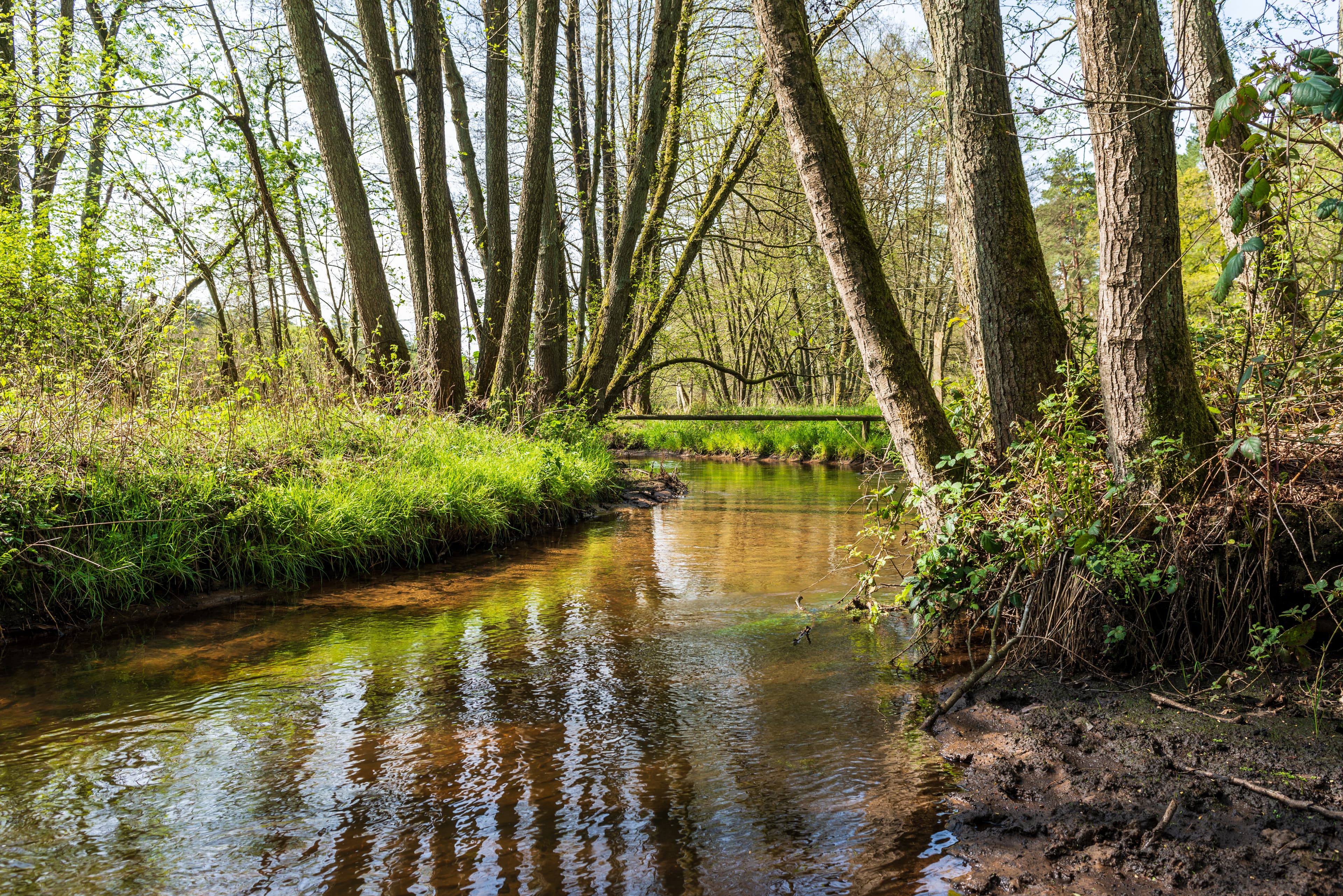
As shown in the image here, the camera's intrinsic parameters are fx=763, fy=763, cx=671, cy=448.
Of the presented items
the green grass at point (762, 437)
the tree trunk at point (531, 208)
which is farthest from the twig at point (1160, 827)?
the green grass at point (762, 437)

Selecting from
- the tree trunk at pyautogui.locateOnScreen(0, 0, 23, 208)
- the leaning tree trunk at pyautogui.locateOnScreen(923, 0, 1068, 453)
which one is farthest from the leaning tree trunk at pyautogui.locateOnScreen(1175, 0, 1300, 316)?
the tree trunk at pyautogui.locateOnScreen(0, 0, 23, 208)

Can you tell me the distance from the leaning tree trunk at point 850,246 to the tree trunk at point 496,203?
593 centimetres

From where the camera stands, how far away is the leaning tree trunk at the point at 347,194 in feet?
25.8

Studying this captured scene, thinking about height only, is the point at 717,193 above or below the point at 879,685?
above

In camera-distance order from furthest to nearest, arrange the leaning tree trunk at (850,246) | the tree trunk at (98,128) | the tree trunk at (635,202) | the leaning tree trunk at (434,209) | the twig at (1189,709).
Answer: the tree trunk at (635,202) → the leaning tree trunk at (434,209) → the tree trunk at (98,128) → the leaning tree trunk at (850,246) → the twig at (1189,709)

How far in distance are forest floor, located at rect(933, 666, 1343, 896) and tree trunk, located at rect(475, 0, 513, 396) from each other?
806cm

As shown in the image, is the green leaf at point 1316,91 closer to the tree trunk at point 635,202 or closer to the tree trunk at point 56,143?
the tree trunk at point 635,202

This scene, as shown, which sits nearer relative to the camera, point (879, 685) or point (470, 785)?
point (470, 785)

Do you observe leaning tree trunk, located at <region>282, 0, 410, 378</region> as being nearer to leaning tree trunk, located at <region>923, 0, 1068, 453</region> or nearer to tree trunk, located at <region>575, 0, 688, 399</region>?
tree trunk, located at <region>575, 0, 688, 399</region>

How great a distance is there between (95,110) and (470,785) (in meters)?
10.1

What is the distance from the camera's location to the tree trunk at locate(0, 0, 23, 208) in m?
8.28

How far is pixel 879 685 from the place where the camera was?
3.47 metres

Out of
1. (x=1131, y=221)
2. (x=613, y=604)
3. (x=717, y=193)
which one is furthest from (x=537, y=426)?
(x=1131, y=221)

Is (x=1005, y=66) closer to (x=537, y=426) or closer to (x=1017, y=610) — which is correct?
(x=1017, y=610)
